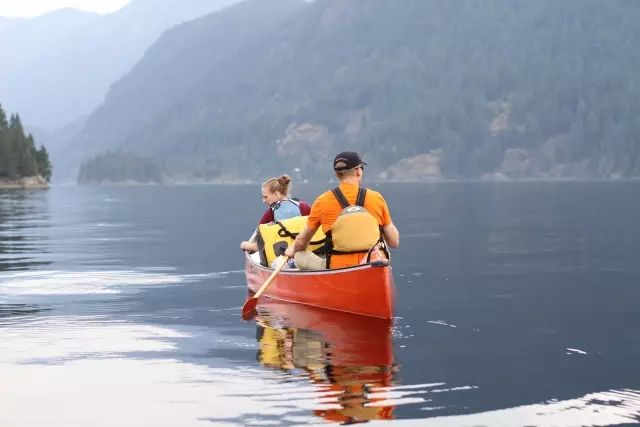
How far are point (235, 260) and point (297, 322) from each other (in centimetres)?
1648

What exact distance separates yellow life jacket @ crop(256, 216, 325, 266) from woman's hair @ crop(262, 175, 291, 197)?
73 cm

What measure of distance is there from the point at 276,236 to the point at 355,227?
4587 mm

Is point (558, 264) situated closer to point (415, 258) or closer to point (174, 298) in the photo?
point (415, 258)

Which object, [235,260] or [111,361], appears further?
[235,260]

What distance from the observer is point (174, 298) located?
26.1m

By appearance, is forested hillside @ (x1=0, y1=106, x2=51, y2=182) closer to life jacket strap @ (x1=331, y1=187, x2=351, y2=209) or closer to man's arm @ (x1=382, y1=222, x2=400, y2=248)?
man's arm @ (x1=382, y1=222, x2=400, y2=248)

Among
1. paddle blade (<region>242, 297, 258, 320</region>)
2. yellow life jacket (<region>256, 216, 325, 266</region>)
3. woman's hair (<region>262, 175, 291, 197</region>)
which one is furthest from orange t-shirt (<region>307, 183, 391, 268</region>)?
woman's hair (<region>262, 175, 291, 197</region>)

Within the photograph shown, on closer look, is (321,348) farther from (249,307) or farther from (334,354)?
(249,307)

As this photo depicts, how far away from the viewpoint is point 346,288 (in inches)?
837

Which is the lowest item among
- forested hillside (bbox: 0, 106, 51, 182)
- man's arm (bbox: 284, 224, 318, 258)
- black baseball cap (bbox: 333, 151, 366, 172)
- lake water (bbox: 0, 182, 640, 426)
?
lake water (bbox: 0, 182, 640, 426)

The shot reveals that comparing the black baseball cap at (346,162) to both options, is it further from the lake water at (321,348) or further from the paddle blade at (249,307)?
the paddle blade at (249,307)

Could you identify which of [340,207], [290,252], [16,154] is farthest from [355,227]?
[16,154]

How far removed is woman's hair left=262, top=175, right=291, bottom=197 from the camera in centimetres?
2445

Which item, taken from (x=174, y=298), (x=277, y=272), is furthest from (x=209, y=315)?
(x=174, y=298)
